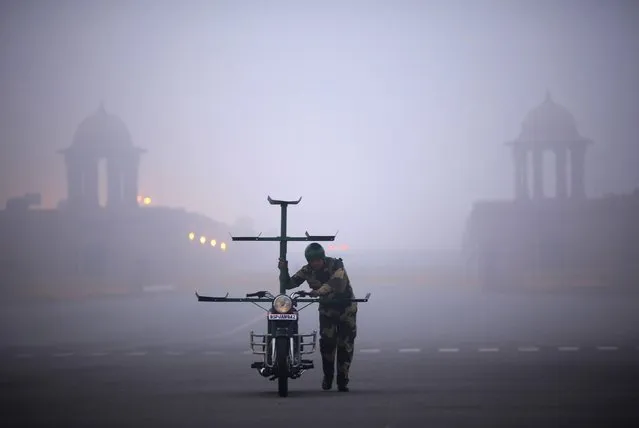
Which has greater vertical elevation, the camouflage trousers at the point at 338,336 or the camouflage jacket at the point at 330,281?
the camouflage jacket at the point at 330,281

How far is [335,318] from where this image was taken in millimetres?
15000

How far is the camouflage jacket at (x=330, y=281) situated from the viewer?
14.8m

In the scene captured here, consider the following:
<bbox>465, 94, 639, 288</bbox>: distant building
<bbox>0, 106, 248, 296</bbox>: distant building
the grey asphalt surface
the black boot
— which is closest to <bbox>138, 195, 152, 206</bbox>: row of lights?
<bbox>0, 106, 248, 296</bbox>: distant building

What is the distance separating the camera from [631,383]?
15.8 m

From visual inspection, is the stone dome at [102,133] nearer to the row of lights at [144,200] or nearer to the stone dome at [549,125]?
the row of lights at [144,200]

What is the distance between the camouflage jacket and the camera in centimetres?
1480

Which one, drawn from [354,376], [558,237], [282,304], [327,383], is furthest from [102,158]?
[282,304]

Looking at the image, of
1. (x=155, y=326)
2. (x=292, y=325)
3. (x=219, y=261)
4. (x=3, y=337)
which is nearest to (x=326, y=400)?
(x=292, y=325)

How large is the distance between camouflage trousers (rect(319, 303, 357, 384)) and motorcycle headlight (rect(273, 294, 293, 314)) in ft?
3.61

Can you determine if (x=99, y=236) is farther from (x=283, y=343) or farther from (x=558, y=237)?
(x=283, y=343)

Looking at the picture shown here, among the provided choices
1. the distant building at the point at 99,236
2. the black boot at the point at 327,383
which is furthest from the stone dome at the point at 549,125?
the black boot at the point at 327,383

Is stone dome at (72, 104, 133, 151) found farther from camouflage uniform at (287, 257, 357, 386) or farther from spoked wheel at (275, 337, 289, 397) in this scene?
spoked wheel at (275, 337, 289, 397)

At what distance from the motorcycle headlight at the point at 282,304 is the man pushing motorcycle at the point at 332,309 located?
839 millimetres

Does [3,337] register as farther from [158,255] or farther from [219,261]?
[219,261]
